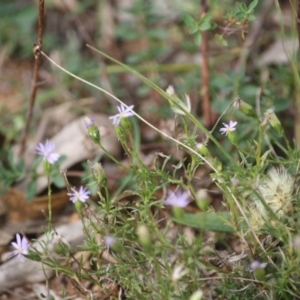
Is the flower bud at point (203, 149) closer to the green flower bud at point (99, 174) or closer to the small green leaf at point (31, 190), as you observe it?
the green flower bud at point (99, 174)

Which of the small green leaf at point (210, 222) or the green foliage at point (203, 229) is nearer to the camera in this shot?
the green foliage at point (203, 229)

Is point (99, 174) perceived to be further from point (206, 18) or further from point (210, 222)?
point (206, 18)

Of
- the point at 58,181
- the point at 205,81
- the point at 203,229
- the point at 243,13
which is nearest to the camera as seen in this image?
the point at 203,229

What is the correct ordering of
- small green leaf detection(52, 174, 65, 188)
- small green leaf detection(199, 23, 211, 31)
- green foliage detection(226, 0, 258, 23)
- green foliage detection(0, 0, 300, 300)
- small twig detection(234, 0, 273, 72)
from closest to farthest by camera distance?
green foliage detection(0, 0, 300, 300)
green foliage detection(226, 0, 258, 23)
small green leaf detection(199, 23, 211, 31)
small green leaf detection(52, 174, 65, 188)
small twig detection(234, 0, 273, 72)

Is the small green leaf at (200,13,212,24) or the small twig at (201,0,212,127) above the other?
the small green leaf at (200,13,212,24)

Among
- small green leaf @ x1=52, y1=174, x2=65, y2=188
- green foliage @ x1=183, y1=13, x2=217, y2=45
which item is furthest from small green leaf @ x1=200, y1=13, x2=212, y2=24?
small green leaf @ x1=52, y1=174, x2=65, y2=188

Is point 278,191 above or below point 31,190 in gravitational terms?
above

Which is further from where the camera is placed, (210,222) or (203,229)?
(210,222)

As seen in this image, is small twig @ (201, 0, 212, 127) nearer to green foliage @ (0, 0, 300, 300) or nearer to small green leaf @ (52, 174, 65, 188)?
green foliage @ (0, 0, 300, 300)

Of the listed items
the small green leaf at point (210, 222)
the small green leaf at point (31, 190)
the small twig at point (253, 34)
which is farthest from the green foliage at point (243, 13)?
the small green leaf at point (31, 190)

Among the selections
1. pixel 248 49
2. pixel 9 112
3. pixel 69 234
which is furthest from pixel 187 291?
pixel 9 112

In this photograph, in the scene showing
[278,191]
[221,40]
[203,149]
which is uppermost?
[221,40]

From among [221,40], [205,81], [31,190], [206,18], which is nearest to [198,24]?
[206,18]
